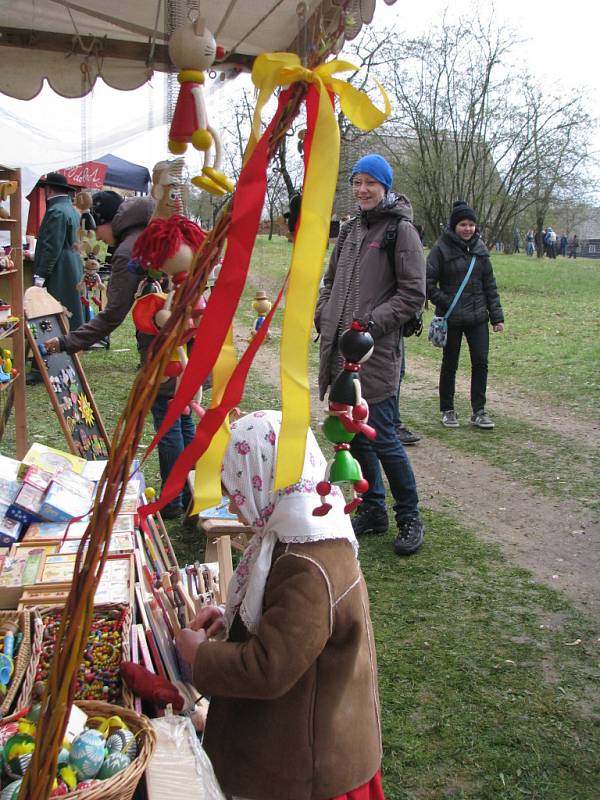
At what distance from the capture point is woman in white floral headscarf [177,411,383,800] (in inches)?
53.7

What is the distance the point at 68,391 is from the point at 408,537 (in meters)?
2.00

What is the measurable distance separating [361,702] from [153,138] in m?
3.19

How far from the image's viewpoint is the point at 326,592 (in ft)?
4.54

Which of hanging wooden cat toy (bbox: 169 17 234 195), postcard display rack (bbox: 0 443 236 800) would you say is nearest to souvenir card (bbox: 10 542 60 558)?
postcard display rack (bbox: 0 443 236 800)

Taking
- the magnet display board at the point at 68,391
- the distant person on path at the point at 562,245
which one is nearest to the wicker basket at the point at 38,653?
the magnet display board at the point at 68,391

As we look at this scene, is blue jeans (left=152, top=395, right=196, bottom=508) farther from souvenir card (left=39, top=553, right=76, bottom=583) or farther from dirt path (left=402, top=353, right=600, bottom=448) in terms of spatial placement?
dirt path (left=402, top=353, right=600, bottom=448)

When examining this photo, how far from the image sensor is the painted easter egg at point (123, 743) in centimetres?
163

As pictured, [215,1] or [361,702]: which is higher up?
[215,1]

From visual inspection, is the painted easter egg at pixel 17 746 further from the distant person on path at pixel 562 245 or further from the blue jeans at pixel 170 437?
the distant person on path at pixel 562 245

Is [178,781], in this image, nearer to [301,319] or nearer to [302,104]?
[301,319]

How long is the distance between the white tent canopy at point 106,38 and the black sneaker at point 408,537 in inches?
94.2

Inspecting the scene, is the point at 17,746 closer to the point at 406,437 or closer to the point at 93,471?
the point at 93,471

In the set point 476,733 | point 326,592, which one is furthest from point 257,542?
point 476,733

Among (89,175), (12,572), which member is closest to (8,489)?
(12,572)
